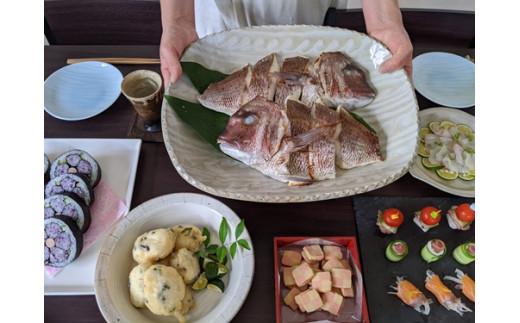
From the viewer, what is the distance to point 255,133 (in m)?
1.16

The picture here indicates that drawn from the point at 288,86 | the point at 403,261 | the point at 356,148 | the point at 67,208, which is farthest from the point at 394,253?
the point at 67,208

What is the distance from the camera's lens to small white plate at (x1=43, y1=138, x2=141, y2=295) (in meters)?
1.00

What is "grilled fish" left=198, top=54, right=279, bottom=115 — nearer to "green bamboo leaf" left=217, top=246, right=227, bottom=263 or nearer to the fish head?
the fish head

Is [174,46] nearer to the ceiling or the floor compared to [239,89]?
nearer to the ceiling

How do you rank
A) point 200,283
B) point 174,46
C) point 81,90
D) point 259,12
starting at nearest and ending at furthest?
1. point 200,283
2. point 174,46
3. point 81,90
4. point 259,12

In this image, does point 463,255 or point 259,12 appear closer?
point 463,255

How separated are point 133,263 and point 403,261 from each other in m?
0.81

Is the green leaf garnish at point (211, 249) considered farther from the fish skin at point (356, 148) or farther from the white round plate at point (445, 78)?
the white round plate at point (445, 78)

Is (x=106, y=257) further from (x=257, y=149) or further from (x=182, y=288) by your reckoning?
(x=257, y=149)

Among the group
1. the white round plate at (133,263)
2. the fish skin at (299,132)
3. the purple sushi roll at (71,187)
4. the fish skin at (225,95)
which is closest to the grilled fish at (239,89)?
the fish skin at (225,95)

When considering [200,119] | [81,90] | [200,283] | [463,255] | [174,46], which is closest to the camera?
[200,283]

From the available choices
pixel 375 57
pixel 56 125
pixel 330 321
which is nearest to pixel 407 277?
pixel 330 321

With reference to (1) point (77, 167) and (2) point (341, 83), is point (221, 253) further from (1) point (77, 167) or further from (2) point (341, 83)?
(2) point (341, 83)

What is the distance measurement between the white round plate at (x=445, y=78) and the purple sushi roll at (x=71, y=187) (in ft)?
4.30
